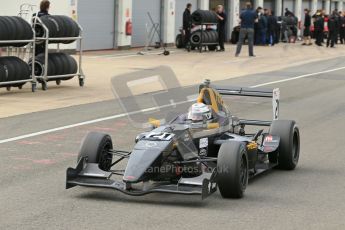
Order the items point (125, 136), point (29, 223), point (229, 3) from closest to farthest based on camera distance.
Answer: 1. point (29, 223)
2. point (125, 136)
3. point (229, 3)

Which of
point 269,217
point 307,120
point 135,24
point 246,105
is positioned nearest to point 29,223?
point 269,217

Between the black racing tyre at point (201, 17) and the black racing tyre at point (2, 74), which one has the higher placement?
the black racing tyre at point (201, 17)

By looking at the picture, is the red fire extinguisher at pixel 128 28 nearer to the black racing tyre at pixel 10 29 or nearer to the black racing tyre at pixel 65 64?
the black racing tyre at pixel 65 64

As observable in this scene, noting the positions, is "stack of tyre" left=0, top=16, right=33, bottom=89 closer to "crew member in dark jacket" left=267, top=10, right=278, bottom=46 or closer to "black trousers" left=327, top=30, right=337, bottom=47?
"crew member in dark jacket" left=267, top=10, right=278, bottom=46

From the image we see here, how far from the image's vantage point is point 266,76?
79.3ft

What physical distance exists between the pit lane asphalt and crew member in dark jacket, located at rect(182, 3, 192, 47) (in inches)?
844

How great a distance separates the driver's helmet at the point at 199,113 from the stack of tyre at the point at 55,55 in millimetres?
9960

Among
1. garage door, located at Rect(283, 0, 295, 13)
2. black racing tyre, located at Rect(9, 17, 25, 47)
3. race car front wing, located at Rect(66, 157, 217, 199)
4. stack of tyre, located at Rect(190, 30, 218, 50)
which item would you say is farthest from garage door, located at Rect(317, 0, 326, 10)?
race car front wing, located at Rect(66, 157, 217, 199)

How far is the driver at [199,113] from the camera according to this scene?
8312 mm

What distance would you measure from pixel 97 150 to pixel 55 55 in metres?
11.0

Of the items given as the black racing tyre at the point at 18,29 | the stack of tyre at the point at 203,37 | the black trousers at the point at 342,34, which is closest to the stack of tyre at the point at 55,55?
the black racing tyre at the point at 18,29

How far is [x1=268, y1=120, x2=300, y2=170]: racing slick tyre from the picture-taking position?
9062 millimetres

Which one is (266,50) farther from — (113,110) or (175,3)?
Answer: (113,110)

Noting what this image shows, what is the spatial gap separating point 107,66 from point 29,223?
64.5 ft
